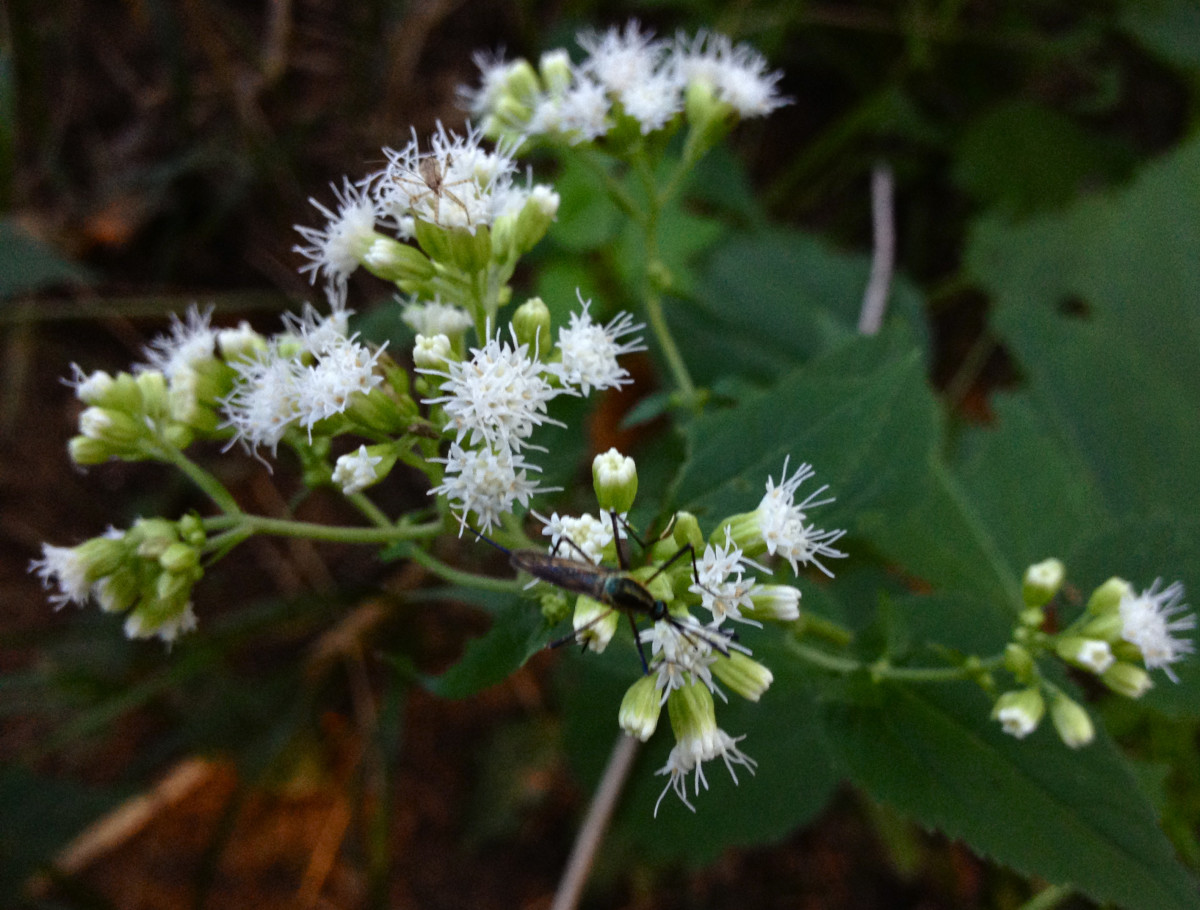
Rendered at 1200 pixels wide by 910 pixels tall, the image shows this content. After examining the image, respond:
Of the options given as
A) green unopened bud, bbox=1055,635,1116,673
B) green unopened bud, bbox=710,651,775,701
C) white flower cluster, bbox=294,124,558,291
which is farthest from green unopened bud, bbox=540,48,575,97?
green unopened bud, bbox=1055,635,1116,673

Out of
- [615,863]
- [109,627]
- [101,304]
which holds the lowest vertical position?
[615,863]

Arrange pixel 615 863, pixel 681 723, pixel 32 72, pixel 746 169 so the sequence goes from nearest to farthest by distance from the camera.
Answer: pixel 681 723 → pixel 32 72 → pixel 615 863 → pixel 746 169

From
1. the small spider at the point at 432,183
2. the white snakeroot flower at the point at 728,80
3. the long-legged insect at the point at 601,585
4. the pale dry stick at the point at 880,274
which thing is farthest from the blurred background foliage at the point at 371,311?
the long-legged insect at the point at 601,585

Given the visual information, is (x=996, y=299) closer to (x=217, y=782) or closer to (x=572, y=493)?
(x=572, y=493)

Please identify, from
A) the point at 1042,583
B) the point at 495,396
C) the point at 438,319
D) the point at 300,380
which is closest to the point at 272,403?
the point at 300,380

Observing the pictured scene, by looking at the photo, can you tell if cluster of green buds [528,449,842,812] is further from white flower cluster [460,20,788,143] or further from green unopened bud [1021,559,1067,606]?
white flower cluster [460,20,788,143]

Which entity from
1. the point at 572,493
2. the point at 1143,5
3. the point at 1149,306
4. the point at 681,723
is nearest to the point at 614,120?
the point at 572,493

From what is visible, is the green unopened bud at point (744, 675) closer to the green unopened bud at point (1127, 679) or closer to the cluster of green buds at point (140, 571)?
the green unopened bud at point (1127, 679)
